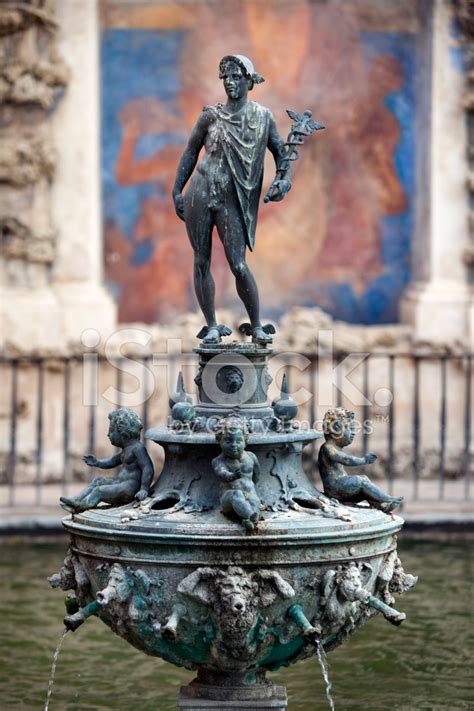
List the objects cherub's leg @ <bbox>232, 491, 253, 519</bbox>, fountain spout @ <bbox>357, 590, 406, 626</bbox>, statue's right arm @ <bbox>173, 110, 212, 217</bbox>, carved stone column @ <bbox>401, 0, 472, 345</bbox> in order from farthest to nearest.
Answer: carved stone column @ <bbox>401, 0, 472, 345</bbox> < statue's right arm @ <bbox>173, 110, 212, 217</bbox> < fountain spout @ <bbox>357, 590, 406, 626</bbox> < cherub's leg @ <bbox>232, 491, 253, 519</bbox>

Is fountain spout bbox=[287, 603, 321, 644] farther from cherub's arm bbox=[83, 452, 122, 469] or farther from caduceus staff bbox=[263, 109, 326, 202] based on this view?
caduceus staff bbox=[263, 109, 326, 202]

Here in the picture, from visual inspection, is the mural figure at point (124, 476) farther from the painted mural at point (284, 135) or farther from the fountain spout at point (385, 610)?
the painted mural at point (284, 135)

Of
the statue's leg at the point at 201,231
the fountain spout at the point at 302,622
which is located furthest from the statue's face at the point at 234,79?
the fountain spout at the point at 302,622

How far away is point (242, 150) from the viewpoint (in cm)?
591

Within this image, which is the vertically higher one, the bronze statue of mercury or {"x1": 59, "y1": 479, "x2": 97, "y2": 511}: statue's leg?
the bronze statue of mercury

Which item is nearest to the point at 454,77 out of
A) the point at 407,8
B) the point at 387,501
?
the point at 407,8

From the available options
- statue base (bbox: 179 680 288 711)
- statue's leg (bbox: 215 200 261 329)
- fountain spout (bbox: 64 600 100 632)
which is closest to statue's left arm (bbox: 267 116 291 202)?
statue's leg (bbox: 215 200 261 329)

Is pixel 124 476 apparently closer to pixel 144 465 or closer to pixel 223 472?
pixel 144 465

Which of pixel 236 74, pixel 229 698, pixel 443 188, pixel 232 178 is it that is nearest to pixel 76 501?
pixel 229 698

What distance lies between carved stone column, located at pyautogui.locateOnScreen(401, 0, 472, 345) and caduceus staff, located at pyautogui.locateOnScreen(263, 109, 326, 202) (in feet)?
21.9

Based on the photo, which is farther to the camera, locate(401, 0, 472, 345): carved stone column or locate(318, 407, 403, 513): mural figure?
locate(401, 0, 472, 345): carved stone column

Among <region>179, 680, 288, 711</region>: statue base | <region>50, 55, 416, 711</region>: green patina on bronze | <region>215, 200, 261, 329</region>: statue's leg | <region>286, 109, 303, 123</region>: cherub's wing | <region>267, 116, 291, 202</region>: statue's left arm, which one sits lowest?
<region>179, 680, 288, 711</region>: statue base

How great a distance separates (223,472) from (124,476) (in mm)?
568

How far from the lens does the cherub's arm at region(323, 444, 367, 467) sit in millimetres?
5898
